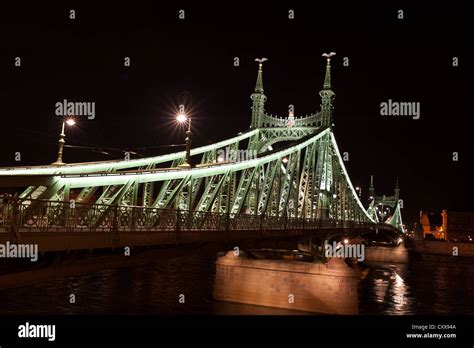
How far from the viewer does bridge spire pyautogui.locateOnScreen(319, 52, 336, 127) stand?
51781mm

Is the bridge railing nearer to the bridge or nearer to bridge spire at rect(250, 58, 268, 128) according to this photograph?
the bridge

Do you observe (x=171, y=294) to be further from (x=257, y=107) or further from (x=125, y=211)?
(x=257, y=107)

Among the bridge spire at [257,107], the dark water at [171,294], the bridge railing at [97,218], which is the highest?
the bridge spire at [257,107]

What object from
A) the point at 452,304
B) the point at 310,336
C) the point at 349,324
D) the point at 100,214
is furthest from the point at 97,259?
the point at 452,304

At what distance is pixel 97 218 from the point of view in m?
14.7

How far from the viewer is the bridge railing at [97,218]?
12258 mm

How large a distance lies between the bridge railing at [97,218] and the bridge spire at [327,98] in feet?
101

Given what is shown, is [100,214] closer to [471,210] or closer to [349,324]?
[349,324]

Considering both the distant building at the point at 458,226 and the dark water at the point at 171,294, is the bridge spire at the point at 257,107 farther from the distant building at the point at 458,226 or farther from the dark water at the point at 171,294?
the distant building at the point at 458,226

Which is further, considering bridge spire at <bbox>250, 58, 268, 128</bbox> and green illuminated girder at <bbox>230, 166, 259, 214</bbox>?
bridge spire at <bbox>250, 58, 268, 128</bbox>

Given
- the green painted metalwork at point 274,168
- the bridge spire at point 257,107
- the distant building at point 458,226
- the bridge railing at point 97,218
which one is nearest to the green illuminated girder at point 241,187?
the green painted metalwork at point 274,168

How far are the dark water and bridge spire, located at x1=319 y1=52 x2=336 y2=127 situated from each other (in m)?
15.1

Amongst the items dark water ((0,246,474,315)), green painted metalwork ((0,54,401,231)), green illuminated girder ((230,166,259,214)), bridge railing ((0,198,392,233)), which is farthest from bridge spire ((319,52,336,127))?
bridge railing ((0,198,392,233))

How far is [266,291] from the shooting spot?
29.2 m
